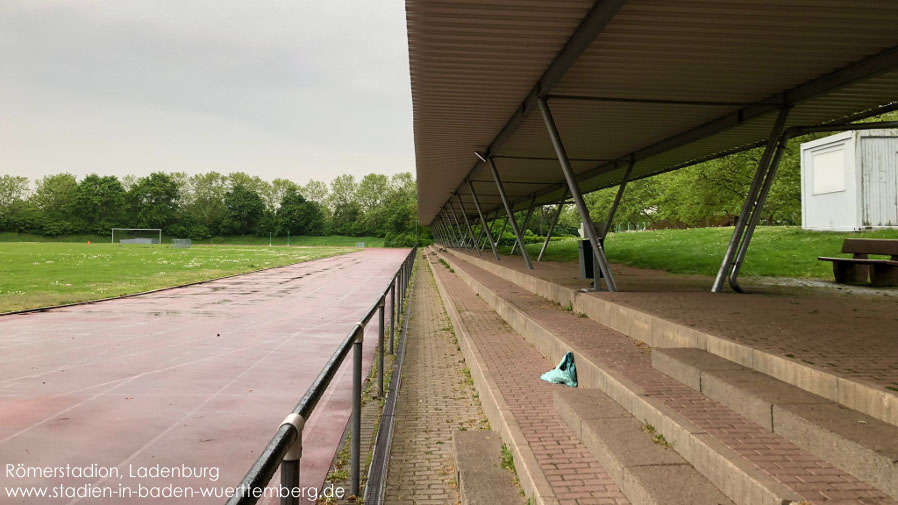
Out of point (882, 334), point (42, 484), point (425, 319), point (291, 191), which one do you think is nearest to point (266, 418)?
point (42, 484)

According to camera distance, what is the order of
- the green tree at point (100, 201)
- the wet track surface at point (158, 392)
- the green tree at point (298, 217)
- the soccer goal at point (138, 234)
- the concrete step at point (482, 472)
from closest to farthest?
the concrete step at point (482, 472), the wet track surface at point (158, 392), the soccer goal at point (138, 234), the green tree at point (100, 201), the green tree at point (298, 217)

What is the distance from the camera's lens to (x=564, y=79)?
7.00 metres

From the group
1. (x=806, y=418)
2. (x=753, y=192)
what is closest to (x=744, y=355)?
(x=806, y=418)

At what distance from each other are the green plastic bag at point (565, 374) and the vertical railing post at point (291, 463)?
3.35 metres

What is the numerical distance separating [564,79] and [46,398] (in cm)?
683

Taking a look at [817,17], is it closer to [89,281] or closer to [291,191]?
[89,281]

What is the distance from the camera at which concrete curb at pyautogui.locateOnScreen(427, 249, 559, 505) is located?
263 centimetres

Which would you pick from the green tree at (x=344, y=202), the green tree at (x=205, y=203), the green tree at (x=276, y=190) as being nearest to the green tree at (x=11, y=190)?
the green tree at (x=205, y=203)

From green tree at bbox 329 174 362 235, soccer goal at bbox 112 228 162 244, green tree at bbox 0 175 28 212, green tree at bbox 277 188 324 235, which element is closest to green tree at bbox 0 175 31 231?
green tree at bbox 0 175 28 212

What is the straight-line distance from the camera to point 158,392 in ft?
17.1

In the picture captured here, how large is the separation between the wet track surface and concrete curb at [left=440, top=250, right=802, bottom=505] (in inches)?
82.2

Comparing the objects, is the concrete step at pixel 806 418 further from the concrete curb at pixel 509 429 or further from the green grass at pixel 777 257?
the green grass at pixel 777 257

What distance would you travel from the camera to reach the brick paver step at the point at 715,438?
6.98ft

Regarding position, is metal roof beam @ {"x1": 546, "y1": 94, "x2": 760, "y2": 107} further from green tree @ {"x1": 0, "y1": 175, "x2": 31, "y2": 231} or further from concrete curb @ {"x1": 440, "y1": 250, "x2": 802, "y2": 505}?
green tree @ {"x1": 0, "y1": 175, "x2": 31, "y2": 231}
